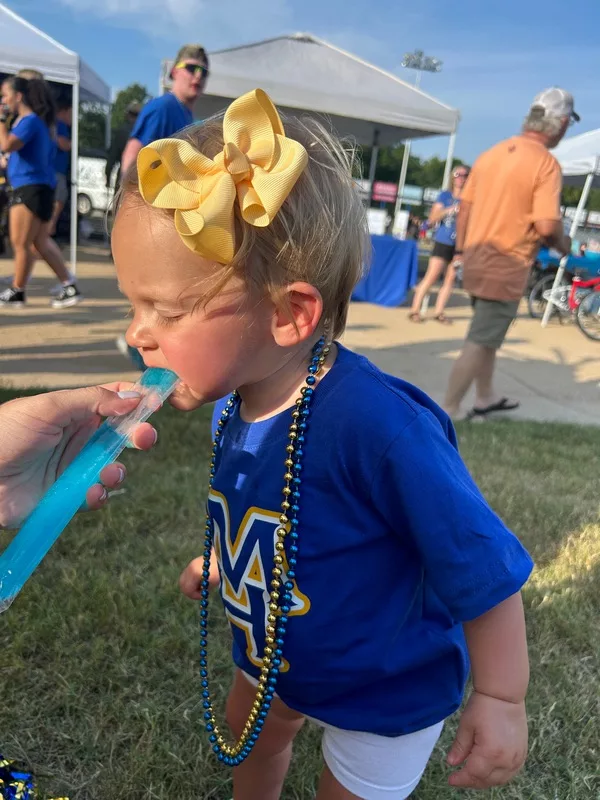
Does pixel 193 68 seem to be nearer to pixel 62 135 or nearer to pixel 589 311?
pixel 62 135

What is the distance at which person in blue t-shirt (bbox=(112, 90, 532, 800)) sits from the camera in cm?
99

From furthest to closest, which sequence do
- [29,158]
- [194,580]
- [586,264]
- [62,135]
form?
[586,264], [62,135], [29,158], [194,580]

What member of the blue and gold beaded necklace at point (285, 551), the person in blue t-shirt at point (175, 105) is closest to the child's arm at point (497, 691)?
the blue and gold beaded necklace at point (285, 551)

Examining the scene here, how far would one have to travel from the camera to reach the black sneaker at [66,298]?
6578 millimetres

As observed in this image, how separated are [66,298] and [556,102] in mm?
4776

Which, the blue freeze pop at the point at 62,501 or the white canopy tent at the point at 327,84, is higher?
the white canopy tent at the point at 327,84

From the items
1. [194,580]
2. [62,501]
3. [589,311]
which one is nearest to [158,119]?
[194,580]

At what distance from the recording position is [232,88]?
781cm

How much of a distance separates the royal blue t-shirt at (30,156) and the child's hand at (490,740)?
5.52 meters

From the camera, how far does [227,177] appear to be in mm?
938

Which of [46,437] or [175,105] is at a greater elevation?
[175,105]

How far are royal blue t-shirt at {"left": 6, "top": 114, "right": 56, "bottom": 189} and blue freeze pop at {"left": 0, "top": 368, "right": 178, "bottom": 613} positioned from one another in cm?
505

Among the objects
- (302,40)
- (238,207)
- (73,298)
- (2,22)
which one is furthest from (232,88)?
(238,207)

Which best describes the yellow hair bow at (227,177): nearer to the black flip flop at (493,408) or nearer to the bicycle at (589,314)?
the black flip flop at (493,408)
